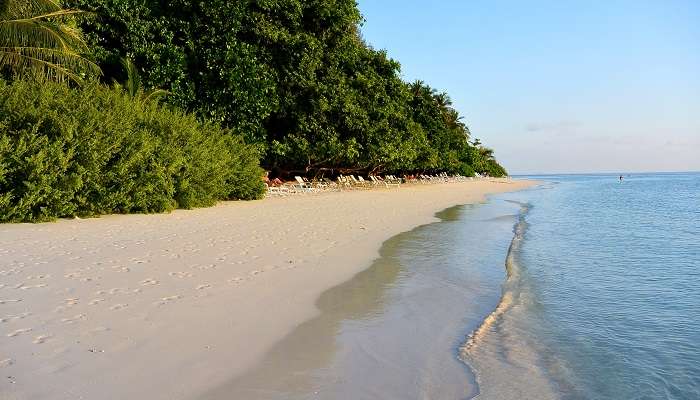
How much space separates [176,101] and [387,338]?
21.1 metres

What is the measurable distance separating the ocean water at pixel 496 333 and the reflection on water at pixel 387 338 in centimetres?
1

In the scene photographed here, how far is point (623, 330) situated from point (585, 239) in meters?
8.12

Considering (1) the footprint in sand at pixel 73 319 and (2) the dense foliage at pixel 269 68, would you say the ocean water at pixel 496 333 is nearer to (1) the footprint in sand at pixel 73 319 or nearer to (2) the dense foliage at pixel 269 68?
(1) the footprint in sand at pixel 73 319

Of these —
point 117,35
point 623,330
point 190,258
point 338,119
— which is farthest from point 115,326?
point 338,119

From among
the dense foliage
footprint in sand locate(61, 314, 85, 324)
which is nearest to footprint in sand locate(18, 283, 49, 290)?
footprint in sand locate(61, 314, 85, 324)

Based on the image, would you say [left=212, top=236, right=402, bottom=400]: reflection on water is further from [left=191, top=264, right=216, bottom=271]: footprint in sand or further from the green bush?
the green bush

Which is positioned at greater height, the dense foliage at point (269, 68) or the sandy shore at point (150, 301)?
the dense foliage at point (269, 68)

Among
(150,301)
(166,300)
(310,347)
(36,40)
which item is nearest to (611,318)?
(310,347)

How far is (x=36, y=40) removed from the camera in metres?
17.0

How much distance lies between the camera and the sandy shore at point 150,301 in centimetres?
341

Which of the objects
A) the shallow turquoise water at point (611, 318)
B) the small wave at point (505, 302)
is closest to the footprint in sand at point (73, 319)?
the small wave at point (505, 302)

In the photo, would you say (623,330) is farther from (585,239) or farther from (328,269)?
(585,239)

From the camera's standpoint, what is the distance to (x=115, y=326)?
4363 millimetres

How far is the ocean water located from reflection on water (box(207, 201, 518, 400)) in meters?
0.01
